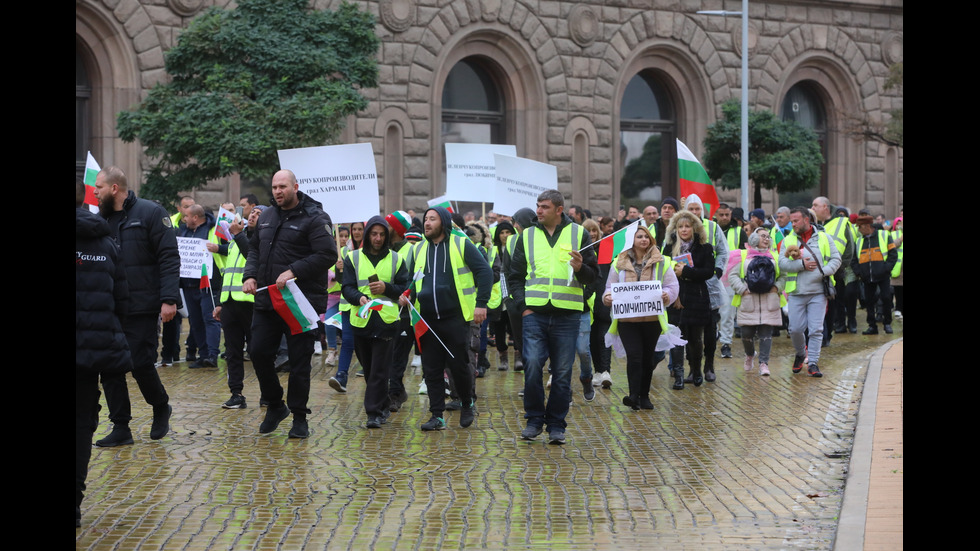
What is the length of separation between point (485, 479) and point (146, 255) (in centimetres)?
308

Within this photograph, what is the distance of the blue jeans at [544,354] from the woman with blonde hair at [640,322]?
1.70 meters

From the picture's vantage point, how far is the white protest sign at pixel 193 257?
49.9 ft

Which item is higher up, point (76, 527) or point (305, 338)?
point (305, 338)

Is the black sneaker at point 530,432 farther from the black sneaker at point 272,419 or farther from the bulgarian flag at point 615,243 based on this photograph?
the bulgarian flag at point 615,243

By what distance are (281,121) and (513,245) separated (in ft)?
37.5

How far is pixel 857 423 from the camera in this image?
10320 mm

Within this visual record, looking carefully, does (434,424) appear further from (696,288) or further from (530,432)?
(696,288)

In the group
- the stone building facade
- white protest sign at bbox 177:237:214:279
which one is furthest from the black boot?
the stone building facade

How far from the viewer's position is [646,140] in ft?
109

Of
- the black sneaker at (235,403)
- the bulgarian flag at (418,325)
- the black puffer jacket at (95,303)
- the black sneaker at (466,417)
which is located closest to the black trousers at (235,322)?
the black sneaker at (235,403)

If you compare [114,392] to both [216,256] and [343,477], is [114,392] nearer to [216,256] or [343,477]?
[343,477]

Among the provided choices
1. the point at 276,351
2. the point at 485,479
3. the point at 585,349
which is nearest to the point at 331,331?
the point at 585,349
